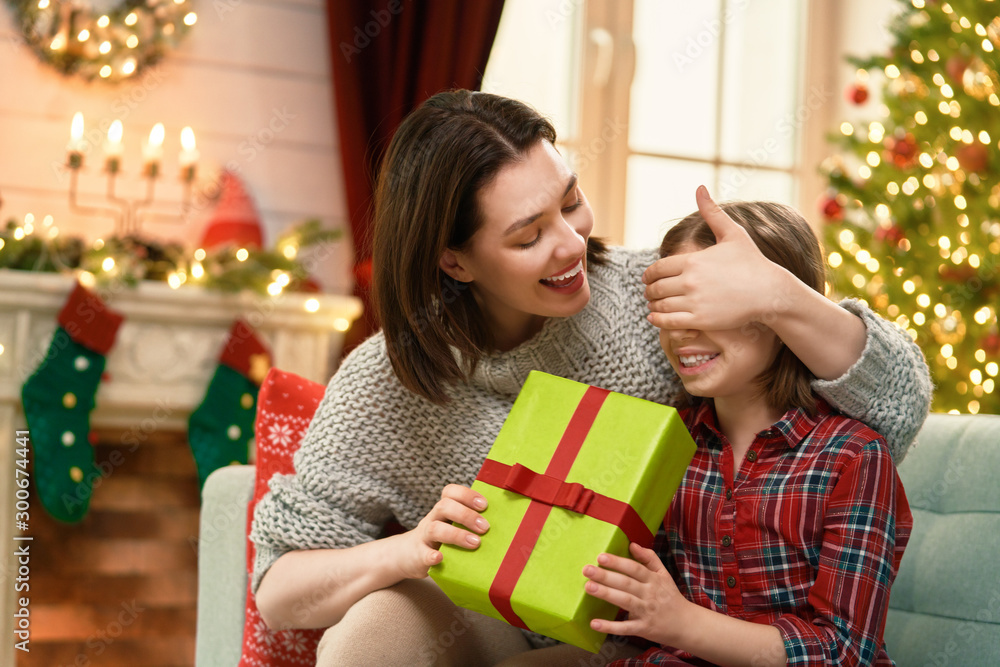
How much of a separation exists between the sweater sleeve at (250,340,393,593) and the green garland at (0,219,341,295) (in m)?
1.37

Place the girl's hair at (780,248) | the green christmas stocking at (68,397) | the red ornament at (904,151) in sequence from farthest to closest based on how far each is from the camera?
1. the red ornament at (904,151)
2. the green christmas stocking at (68,397)
3. the girl's hair at (780,248)

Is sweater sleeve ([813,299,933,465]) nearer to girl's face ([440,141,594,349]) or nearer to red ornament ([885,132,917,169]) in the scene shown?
girl's face ([440,141,594,349])

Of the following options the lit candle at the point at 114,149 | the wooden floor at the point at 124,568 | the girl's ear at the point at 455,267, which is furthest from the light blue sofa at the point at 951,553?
the lit candle at the point at 114,149

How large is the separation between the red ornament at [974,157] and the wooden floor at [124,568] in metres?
2.59

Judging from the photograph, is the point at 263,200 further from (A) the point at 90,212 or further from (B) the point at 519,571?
(B) the point at 519,571

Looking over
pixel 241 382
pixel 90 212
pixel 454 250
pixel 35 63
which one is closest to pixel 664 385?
pixel 454 250

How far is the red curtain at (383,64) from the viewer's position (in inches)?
116

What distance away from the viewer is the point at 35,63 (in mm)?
2723

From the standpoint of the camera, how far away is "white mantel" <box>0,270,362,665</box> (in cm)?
236

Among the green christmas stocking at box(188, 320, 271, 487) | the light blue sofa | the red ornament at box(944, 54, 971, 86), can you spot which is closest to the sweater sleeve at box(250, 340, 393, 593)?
the light blue sofa

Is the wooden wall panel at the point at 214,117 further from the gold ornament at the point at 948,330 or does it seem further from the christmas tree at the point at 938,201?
the gold ornament at the point at 948,330

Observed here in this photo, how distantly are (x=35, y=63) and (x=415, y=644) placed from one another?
8.11 ft

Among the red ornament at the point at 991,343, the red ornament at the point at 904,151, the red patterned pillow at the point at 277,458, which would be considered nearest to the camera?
the red patterned pillow at the point at 277,458

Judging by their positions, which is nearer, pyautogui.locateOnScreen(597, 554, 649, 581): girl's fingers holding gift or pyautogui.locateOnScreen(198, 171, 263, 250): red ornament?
pyautogui.locateOnScreen(597, 554, 649, 581): girl's fingers holding gift
